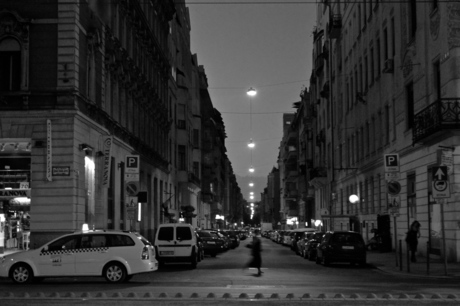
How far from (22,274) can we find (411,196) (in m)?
21.6

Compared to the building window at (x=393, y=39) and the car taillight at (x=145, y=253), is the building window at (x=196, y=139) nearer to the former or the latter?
the building window at (x=393, y=39)

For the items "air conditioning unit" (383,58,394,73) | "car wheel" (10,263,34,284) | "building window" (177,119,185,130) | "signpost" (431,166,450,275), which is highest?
"building window" (177,119,185,130)

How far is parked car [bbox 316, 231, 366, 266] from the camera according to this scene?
31.5 metres

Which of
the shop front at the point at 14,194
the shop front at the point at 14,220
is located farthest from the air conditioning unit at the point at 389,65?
the shop front at the point at 14,220

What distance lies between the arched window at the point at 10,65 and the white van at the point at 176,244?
7.98 meters

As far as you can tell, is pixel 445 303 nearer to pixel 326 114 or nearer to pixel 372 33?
pixel 372 33

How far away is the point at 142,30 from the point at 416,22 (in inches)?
715

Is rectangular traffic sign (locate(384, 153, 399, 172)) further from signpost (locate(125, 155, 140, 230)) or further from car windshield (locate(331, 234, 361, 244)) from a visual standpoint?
signpost (locate(125, 155, 140, 230))

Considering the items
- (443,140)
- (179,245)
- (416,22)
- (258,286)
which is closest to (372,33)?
(416,22)

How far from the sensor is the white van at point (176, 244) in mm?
30266

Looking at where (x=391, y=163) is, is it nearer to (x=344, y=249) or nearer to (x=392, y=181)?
(x=392, y=181)

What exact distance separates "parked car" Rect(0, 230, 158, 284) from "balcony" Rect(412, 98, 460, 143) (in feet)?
45.0

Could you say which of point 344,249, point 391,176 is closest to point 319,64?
point 344,249

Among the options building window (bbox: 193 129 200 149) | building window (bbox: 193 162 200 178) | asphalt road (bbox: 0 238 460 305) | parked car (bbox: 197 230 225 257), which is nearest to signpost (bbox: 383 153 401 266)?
asphalt road (bbox: 0 238 460 305)
